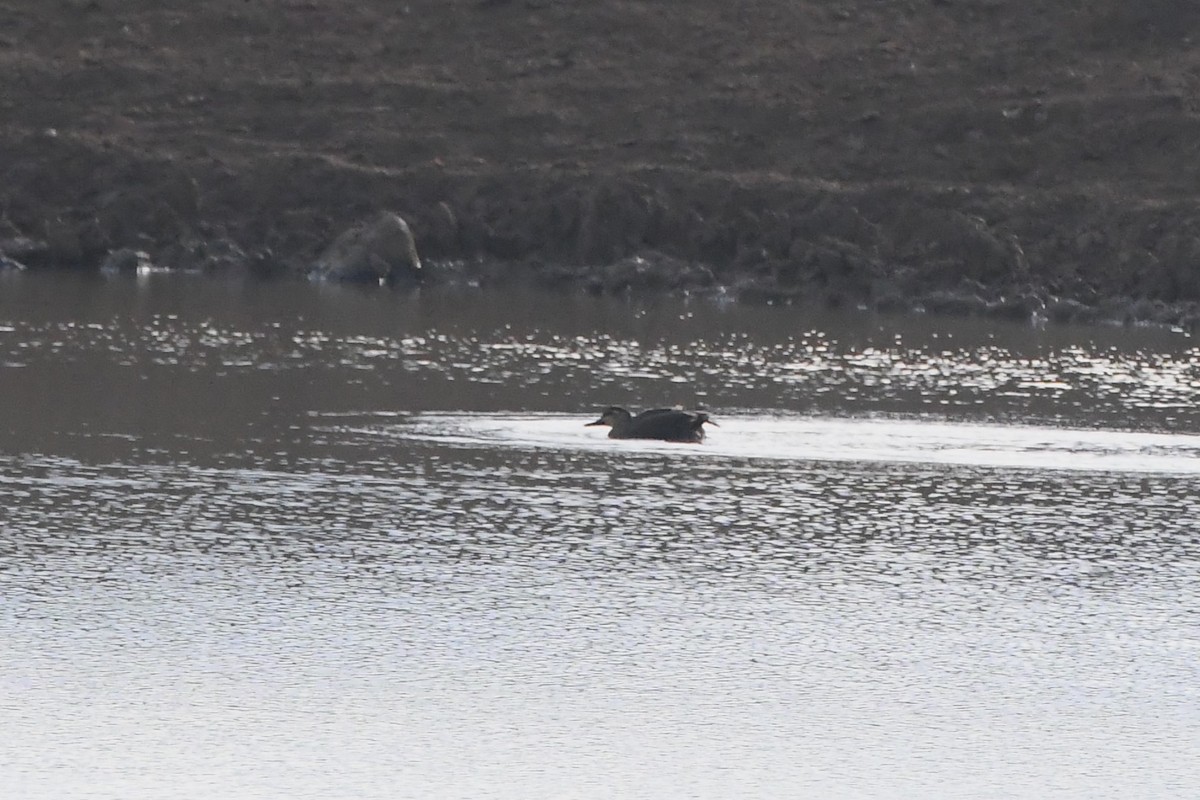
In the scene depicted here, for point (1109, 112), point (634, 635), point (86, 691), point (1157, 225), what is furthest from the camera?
point (1109, 112)

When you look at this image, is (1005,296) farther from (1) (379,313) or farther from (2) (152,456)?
(2) (152,456)

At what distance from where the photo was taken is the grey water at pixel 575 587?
8.69 m

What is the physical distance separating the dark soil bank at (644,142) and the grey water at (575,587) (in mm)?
17974

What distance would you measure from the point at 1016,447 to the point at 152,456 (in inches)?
289

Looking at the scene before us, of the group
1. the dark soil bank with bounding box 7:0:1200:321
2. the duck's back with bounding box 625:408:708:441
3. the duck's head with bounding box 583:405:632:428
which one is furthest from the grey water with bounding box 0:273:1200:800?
the dark soil bank with bounding box 7:0:1200:321

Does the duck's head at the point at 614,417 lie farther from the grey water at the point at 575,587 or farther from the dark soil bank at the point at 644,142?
the dark soil bank at the point at 644,142

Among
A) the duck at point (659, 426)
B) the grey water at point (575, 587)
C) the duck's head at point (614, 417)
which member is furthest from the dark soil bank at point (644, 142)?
the duck at point (659, 426)

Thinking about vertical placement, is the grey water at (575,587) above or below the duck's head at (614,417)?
below

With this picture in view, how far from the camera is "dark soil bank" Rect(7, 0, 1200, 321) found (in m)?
41.3

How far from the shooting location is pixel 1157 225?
138ft

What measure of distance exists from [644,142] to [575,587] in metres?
36.1

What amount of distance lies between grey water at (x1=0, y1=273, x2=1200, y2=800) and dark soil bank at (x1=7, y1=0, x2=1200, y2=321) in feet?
59.0

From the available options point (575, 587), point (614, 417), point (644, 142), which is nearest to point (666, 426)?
point (614, 417)

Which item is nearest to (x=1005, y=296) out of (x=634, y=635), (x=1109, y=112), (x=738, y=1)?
(x=1109, y=112)
